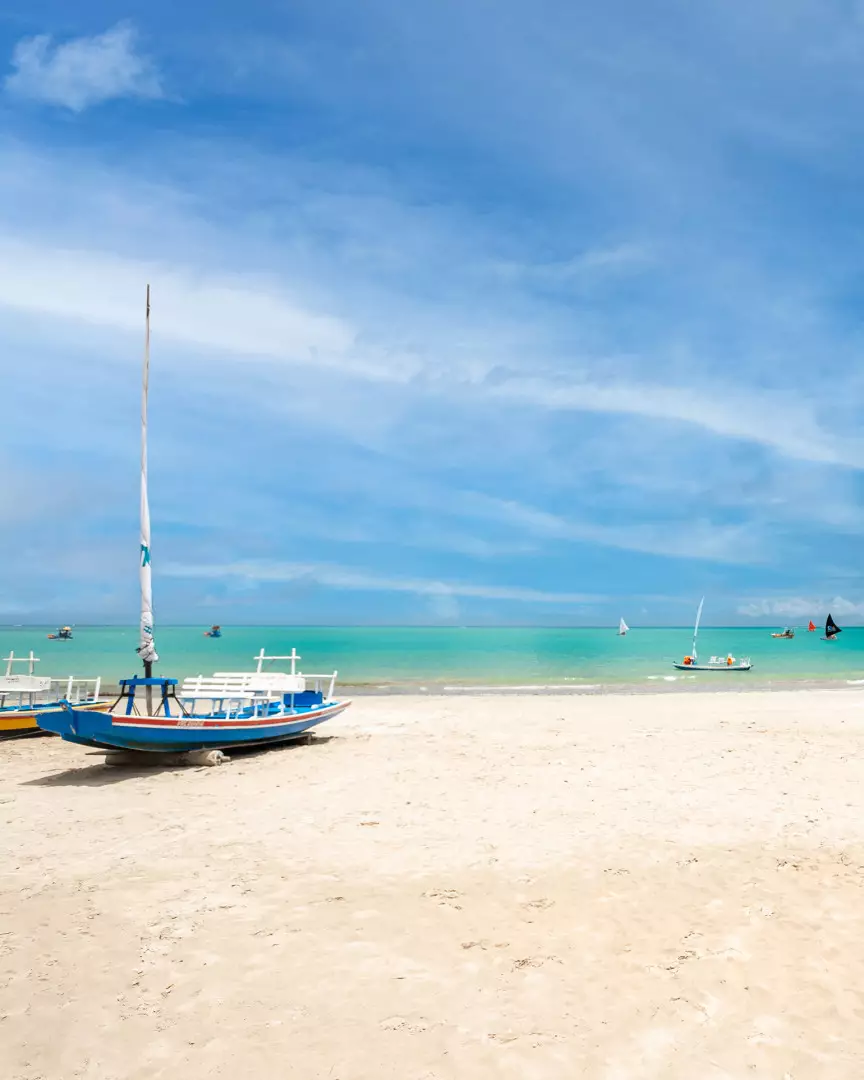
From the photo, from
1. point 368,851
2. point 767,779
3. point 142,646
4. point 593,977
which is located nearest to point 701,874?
point 593,977

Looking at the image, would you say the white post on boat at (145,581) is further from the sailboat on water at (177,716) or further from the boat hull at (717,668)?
the boat hull at (717,668)

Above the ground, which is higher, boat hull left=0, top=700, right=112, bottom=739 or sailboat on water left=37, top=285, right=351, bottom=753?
sailboat on water left=37, top=285, right=351, bottom=753

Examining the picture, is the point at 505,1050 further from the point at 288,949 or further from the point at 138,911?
the point at 138,911

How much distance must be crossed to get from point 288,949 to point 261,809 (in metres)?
6.56

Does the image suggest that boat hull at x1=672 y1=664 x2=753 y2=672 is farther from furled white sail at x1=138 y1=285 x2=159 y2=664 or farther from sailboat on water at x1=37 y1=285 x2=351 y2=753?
furled white sail at x1=138 y1=285 x2=159 y2=664

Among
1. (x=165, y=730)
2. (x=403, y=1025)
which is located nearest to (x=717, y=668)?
(x=165, y=730)

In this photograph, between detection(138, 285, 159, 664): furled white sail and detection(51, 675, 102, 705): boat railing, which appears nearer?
detection(138, 285, 159, 664): furled white sail

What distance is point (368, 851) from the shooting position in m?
11.9

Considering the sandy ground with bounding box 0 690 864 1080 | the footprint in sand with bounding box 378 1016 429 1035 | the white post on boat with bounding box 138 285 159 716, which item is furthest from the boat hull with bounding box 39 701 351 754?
the footprint in sand with bounding box 378 1016 429 1035

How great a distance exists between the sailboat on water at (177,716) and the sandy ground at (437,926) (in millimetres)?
1431

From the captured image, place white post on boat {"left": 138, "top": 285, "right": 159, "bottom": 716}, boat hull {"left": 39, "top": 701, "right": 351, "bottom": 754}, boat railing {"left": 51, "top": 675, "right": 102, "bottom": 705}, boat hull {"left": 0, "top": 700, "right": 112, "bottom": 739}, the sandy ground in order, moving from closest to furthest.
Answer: the sandy ground, boat hull {"left": 39, "top": 701, "right": 351, "bottom": 754}, white post on boat {"left": 138, "top": 285, "right": 159, "bottom": 716}, boat hull {"left": 0, "top": 700, "right": 112, "bottom": 739}, boat railing {"left": 51, "top": 675, "right": 102, "bottom": 705}

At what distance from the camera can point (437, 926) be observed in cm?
915

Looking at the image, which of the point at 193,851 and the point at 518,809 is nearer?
the point at 193,851

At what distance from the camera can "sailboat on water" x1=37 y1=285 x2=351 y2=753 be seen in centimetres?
1784
